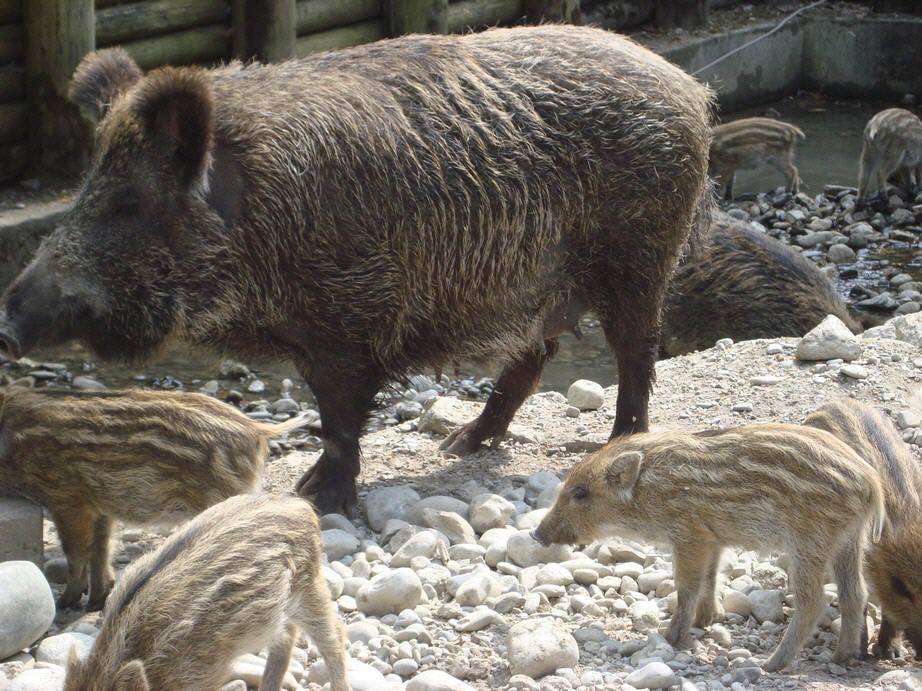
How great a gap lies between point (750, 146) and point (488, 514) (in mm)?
7869

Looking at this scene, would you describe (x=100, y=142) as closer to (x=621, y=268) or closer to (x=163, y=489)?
(x=163, y=489)

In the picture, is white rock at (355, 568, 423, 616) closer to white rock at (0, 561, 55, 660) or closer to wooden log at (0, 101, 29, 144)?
white rock at (0, 561, 55, 660)

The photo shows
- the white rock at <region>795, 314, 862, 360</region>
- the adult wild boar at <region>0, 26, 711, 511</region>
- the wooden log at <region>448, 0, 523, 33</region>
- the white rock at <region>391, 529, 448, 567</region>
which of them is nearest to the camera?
the white rock at <region>391, 529, 448, 567</region>

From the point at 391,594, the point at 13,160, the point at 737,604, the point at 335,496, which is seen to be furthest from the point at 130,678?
the point at 13,160

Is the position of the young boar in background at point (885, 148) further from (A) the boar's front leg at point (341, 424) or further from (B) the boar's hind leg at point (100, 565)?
(B) the boar's hind leg at point (100, 565)

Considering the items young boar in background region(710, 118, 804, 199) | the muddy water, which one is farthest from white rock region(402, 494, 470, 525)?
young boar in background region(710, 118, 804, 199)

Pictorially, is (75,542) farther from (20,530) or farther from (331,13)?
(331,13)

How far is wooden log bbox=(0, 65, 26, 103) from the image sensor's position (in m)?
9.17

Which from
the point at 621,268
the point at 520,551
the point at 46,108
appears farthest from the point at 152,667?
the point at 46,108

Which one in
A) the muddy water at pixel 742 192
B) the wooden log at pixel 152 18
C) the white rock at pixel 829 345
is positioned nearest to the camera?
the white rock at pixel 829 345

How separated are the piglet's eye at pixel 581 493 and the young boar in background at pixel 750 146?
8383 millimetres

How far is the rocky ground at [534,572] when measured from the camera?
14.0ft

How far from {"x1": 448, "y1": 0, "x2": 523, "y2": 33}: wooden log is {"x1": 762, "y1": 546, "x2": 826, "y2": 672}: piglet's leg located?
841 cm

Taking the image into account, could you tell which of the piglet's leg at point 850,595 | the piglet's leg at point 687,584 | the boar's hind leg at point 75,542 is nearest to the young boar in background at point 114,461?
the boar's hind leg at point 75,542
